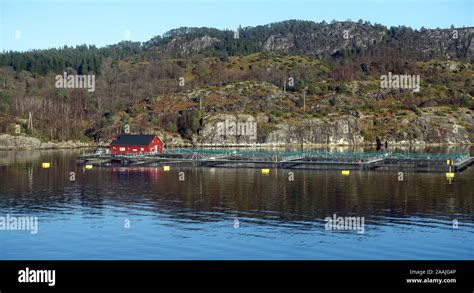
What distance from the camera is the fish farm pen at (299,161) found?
352ft

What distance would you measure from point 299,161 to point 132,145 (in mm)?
40302

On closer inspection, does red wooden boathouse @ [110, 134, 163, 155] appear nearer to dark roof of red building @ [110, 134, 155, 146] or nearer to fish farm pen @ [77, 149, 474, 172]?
dark roof of red building @ [110, 134, 155, 146]

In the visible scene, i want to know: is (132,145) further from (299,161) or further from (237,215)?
(237,215)

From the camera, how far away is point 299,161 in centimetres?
11375

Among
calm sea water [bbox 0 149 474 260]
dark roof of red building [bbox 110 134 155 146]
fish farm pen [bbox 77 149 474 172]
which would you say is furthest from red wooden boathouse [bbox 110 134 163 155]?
calm sea water [bbox 0 149 474 260]

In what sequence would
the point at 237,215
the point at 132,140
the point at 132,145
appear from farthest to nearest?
1. the point at 132,140
2. the point at 132,145
3. the point at 237,215

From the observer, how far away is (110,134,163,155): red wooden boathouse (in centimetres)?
13162

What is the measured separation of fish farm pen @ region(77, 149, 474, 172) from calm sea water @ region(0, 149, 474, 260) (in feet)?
25.4

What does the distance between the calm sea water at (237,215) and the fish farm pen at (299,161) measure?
305 inches

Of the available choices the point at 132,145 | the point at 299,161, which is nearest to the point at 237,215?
the point at 299,161
